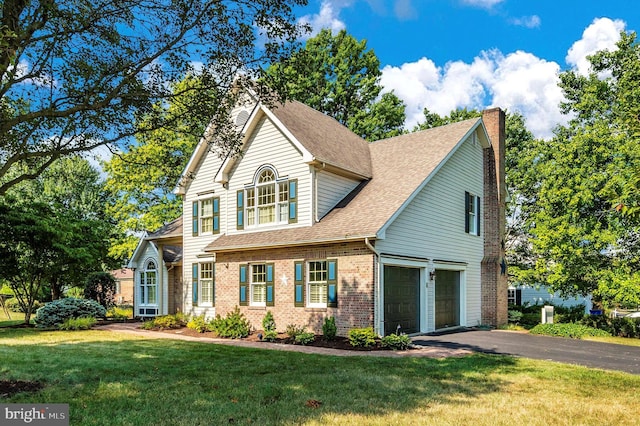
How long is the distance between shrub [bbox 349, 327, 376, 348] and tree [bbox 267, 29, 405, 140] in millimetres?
22911

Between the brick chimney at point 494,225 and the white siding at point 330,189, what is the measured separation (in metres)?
7.17

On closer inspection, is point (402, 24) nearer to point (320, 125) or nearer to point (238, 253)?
point (320, 125)

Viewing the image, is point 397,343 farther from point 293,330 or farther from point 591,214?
point 591,214

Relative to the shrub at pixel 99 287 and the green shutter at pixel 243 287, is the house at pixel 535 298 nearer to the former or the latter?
the green shutter at pixel 243 287

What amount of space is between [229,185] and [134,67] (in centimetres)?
1113

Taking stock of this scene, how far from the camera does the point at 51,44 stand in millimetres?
8656

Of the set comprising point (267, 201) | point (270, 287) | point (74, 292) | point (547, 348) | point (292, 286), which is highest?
point (267, 201)

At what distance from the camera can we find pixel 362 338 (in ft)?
A: 44.8

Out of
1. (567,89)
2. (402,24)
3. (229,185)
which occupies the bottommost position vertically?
(229,185)

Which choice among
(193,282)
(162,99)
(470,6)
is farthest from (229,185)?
(470,6)

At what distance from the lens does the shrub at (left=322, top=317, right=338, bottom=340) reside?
1492 cm

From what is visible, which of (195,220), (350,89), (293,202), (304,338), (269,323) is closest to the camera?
(304,338)

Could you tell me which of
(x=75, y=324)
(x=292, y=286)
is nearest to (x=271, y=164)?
(x=292, y=286)

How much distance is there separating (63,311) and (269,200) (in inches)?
404
